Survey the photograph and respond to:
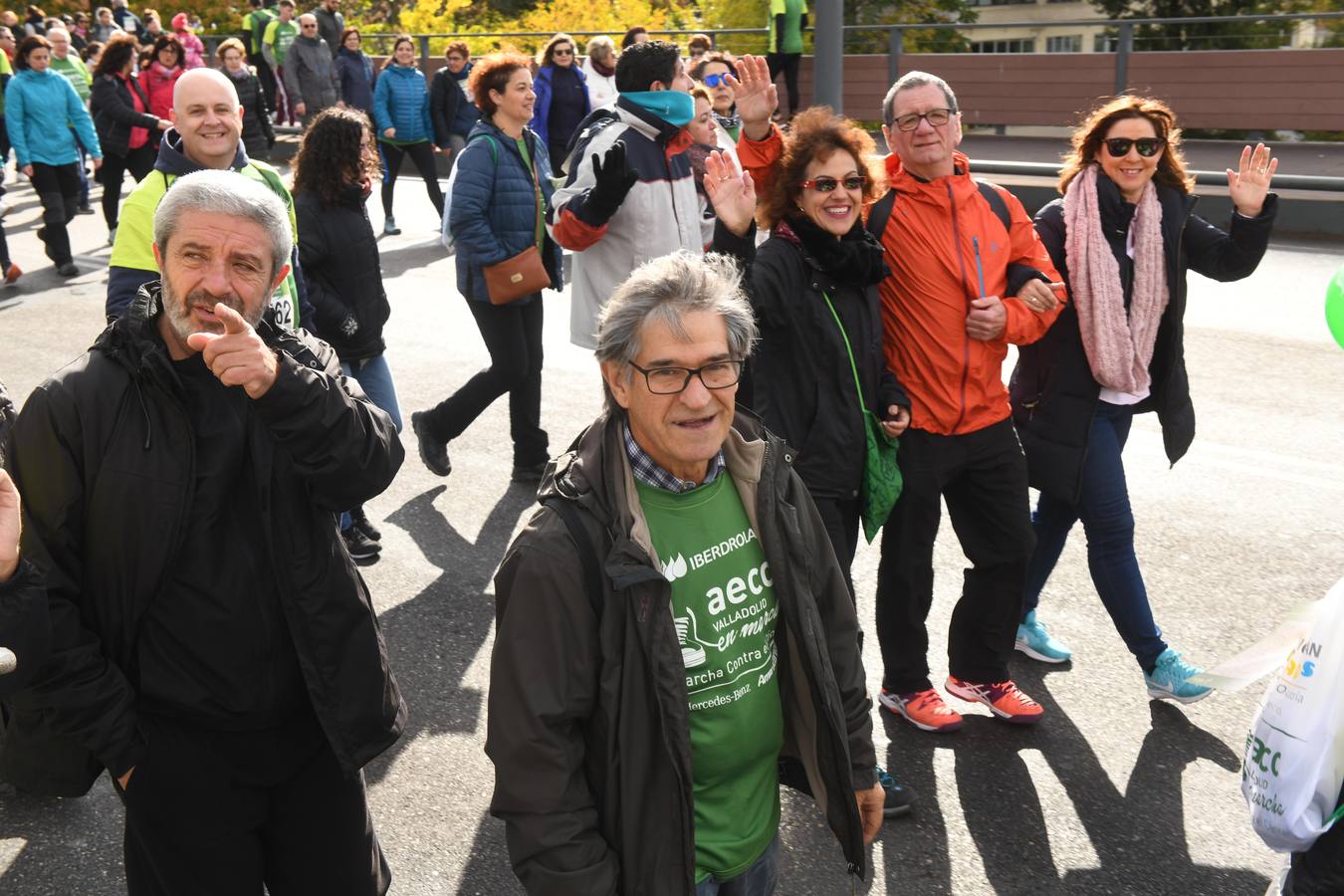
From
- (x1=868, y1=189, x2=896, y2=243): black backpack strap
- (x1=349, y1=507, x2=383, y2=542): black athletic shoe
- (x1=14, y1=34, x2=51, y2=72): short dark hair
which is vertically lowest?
(x1=349, y1=507, x2=383, y2=542): black athletic shoe

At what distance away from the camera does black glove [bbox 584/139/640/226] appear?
202 inches

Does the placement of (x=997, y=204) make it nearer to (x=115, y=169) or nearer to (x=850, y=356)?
(x=850, y=356)

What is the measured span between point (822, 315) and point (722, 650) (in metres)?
1.59

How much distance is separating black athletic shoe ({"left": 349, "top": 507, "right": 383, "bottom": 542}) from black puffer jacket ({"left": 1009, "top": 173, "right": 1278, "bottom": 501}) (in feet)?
9.79

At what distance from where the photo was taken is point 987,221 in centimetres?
413

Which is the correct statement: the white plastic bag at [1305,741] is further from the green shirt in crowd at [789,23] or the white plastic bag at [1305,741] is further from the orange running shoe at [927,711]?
the green shirt in crowd at [789,23]

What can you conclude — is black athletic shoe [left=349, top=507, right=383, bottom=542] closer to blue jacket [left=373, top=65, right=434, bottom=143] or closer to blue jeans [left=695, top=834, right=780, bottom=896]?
blue jeans [left=695, top=834, right=780, bottom=896]

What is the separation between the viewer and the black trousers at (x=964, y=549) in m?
4.14

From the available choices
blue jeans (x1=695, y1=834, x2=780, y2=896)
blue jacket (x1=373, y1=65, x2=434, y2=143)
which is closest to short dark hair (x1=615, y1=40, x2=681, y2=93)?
blue jeans (x1=695, y1=834, x2=780, y2=896)

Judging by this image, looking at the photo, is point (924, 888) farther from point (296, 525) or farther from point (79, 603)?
point (79, 603)

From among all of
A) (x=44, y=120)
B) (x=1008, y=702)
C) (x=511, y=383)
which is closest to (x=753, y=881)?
(x=1008, y=702)

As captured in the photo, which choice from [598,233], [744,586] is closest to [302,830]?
[744,586]

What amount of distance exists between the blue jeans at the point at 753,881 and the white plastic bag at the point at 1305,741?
0.94m

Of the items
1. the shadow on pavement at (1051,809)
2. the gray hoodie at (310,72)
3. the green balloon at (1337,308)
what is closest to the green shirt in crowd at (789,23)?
the gray hoodie at (310,72)
